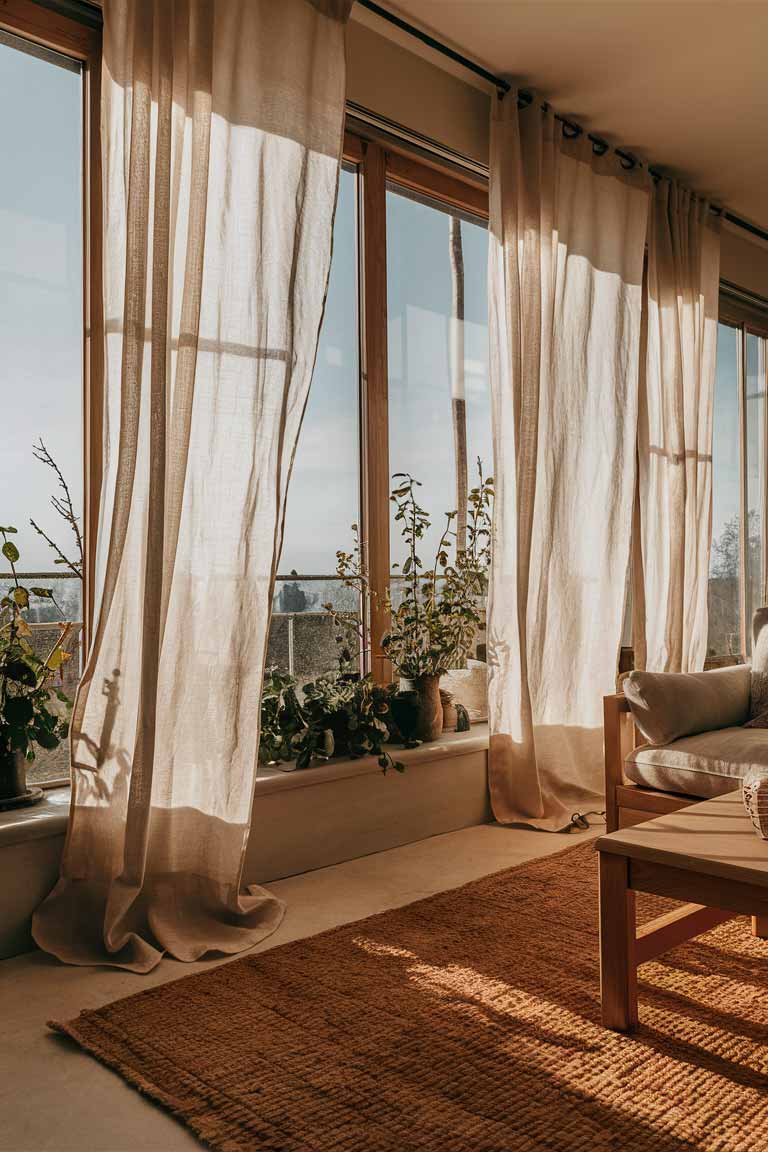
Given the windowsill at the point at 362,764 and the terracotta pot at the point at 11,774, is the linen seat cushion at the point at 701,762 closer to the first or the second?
the windowsill at the point at 362,764

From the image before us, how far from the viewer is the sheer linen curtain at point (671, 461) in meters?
4.52

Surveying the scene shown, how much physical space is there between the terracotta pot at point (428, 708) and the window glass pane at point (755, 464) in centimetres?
290

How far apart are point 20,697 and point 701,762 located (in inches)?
76.4

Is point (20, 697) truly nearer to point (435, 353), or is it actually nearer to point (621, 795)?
point (621, 795)

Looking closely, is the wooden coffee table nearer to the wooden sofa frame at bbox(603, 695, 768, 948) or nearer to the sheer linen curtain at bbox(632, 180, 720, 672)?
the wooden sofa frame at bbox(603, 695, 768, 948)

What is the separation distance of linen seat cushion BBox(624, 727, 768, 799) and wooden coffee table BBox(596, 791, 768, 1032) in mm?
620

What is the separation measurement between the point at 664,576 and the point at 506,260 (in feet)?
5.65

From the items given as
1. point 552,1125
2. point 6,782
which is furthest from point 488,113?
point 552,1125

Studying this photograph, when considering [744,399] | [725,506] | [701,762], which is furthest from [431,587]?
[744,399]

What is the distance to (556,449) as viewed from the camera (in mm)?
3893

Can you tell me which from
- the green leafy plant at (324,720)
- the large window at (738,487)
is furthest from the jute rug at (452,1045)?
the large window at (738,487)

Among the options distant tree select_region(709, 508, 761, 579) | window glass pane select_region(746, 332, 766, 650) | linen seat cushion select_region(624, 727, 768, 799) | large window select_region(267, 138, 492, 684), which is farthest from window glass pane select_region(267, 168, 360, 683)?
window glass pane select_region(746, 332, 766, 650)

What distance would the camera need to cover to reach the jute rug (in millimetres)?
1644

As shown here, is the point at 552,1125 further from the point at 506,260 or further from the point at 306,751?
the point at 506,260
